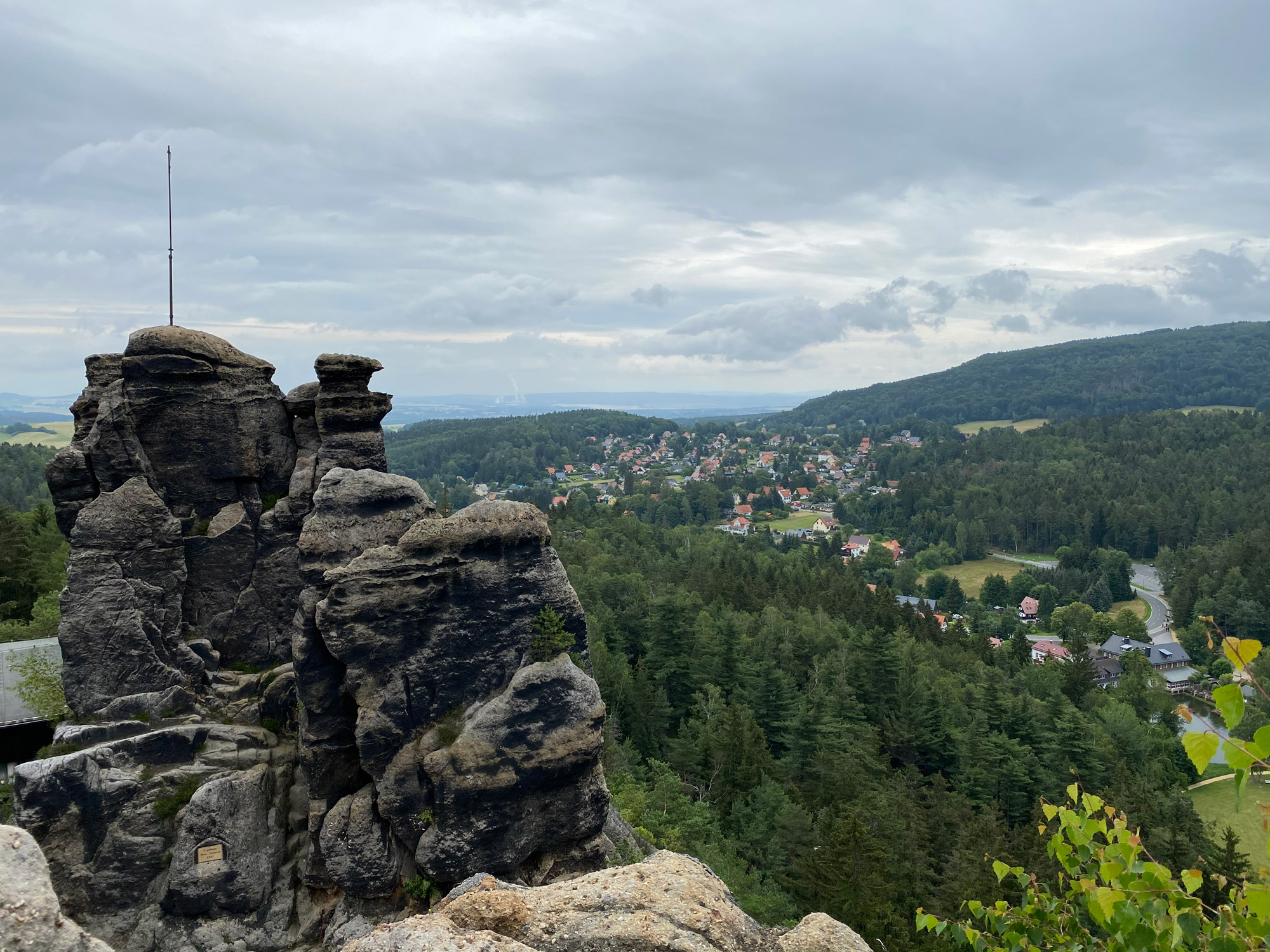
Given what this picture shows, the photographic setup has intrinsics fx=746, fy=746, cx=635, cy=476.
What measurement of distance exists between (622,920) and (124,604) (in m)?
19.0

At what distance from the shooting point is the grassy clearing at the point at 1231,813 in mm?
47500

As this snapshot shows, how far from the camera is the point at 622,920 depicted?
734 cm

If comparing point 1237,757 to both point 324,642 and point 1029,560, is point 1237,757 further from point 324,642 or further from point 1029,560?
point 1029,560

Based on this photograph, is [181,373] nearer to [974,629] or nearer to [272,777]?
[272,777]

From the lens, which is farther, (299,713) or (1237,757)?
(299,713)

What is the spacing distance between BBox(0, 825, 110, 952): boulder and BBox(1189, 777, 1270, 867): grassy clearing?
57069 mm

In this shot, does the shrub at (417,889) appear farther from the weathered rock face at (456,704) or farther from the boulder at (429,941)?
the boulder at (429,941)

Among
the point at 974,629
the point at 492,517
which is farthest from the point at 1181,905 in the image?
the point at 974,629

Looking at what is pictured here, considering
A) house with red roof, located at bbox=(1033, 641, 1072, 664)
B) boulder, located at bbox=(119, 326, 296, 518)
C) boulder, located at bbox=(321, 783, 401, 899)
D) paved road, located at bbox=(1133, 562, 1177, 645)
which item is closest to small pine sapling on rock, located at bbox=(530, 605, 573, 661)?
boulder, located at bbox=(321, 783, 401, 899)

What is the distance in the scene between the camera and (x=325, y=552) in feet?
67.7

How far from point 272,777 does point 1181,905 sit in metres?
20.6

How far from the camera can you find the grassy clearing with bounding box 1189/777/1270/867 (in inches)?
1870

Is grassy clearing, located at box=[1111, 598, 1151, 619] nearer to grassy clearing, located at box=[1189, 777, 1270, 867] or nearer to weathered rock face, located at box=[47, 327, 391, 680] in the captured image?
grassy clearing, located at box=[1189, 777, 1270, 867]

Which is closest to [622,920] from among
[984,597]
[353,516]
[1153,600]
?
[353,516]
